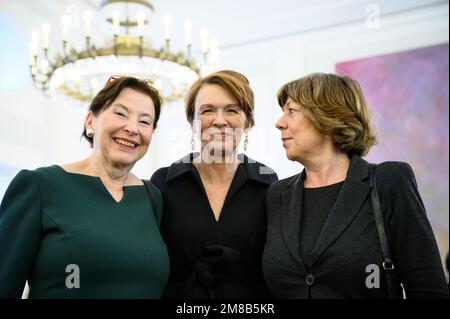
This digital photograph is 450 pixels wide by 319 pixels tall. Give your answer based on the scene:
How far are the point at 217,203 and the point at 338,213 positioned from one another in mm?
571

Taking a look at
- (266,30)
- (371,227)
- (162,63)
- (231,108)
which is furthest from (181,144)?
(371,227)

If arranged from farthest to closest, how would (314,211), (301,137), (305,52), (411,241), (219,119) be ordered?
(305,52)
(219,119)
(301,137)
(314,211)
(411,241)

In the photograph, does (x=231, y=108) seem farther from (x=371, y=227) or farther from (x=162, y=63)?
(x=162, y=63)

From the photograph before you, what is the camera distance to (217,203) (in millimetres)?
2072

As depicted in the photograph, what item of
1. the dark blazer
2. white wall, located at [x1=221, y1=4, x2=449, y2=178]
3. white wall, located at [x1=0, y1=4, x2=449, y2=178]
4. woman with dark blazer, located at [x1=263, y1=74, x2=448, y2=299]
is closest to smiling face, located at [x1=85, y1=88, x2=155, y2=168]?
woman with dark blazer, located at [x1=263, y1=74, x2=448, y2=299]

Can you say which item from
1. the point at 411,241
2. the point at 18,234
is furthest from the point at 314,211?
the point at 18,234

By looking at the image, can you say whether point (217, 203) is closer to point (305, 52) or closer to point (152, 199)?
point (152, 199)

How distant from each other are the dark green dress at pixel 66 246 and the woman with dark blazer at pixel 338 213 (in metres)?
0.45

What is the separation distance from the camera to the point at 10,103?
4.54m

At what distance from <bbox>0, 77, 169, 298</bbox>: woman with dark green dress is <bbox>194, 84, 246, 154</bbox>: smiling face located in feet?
0.85

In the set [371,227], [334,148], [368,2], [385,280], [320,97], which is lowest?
[385,280]

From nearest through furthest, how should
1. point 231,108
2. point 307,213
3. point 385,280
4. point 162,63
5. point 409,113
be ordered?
point 385,280 → point 307,213 → point 231,108 → point 162,63 → point 409,113

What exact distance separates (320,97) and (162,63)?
7.46 ft

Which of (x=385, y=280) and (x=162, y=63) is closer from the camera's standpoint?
(x=385, y=280)
